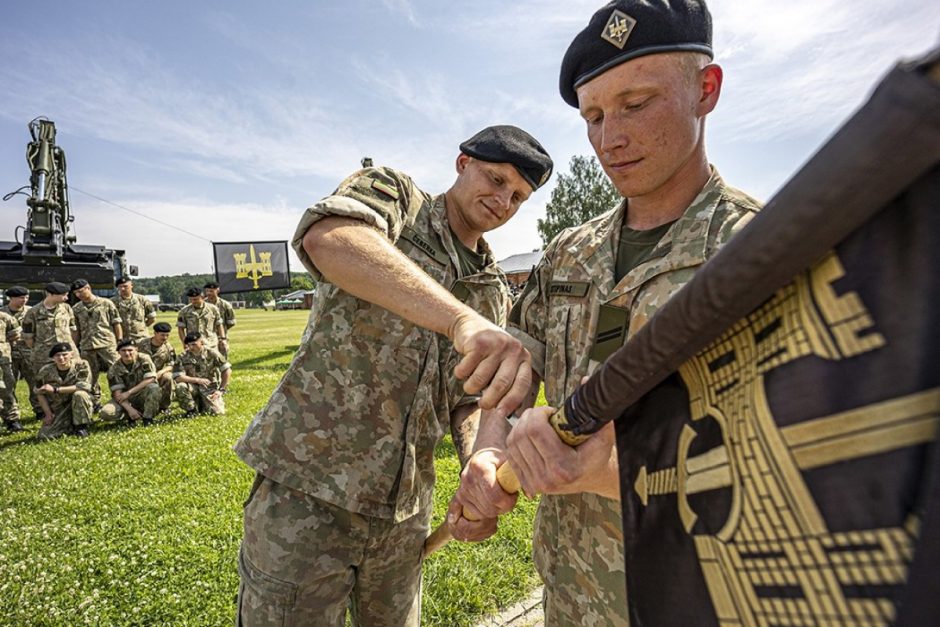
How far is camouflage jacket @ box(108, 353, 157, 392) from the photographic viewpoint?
10000mm

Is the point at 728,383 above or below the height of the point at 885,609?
above

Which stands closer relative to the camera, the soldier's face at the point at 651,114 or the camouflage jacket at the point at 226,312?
the soldier's face at the point at 651,114

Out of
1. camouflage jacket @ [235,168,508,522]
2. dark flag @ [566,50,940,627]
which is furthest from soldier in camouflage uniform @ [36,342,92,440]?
dark flag @ [566,50,940,627]

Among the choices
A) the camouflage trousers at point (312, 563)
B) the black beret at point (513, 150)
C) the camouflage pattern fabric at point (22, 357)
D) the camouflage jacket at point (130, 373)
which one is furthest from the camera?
the camouflage pattern fabric at point (22, 357)

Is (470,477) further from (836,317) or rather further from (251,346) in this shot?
(251,346)

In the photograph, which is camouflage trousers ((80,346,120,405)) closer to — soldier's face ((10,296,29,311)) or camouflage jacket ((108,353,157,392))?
camouflage jacket ((108,353,157,392))

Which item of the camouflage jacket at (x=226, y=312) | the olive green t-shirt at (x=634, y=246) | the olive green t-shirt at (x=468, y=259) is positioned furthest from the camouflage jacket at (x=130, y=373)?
the olive green t-shirt at (x=634, y=246)

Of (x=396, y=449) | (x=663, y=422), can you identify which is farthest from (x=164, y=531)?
(x=663, y=422)

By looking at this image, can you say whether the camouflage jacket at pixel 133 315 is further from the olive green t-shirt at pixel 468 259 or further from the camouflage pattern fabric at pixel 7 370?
the olive green t-shirt at pixel 468 259

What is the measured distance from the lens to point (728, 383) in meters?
0.77

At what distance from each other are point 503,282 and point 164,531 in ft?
15.5

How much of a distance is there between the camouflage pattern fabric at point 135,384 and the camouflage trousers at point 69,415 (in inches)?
19.2

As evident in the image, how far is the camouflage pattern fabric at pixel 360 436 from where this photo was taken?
77.7 inches

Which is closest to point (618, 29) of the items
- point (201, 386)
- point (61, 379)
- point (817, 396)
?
point (817, 396)
